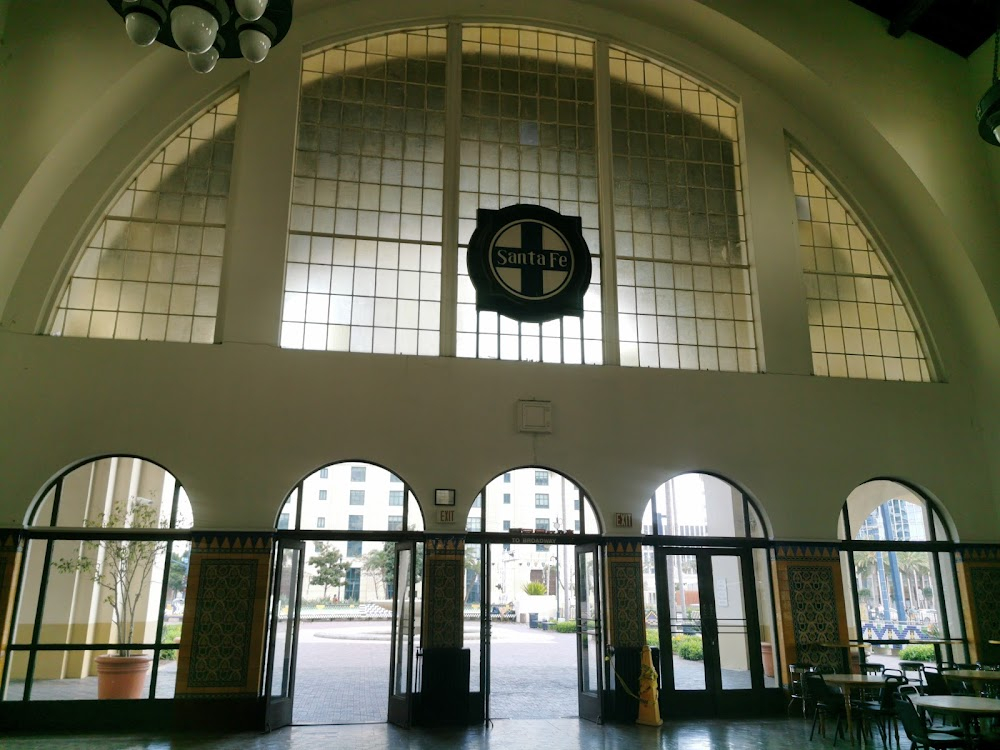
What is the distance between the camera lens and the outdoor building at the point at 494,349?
859cm

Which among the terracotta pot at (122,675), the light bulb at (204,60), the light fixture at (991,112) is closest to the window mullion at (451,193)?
the terracotta pot at (122,675)

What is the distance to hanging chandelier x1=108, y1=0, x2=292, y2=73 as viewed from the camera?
444 cm

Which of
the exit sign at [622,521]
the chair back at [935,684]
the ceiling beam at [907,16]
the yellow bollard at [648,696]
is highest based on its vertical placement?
the ceiling beam at [907,16]

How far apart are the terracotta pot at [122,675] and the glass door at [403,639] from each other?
8.86ft

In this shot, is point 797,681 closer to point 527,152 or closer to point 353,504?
point 353,504

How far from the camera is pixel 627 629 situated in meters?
9.00

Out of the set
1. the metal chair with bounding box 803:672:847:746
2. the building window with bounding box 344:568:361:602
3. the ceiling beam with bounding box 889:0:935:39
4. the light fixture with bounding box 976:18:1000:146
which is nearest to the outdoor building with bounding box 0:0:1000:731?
the ceiling beam with bounding box 889:0:935:39

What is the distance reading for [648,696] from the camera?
28.0ft

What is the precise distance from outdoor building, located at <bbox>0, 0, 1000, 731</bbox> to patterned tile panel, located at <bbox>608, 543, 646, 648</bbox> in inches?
1.9

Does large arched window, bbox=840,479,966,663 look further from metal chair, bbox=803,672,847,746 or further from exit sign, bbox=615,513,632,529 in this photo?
exit sign, bbox=615,513,632,529

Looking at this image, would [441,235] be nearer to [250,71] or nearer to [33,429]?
[250,71]

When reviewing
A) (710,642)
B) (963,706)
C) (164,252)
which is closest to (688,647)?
(710,642)

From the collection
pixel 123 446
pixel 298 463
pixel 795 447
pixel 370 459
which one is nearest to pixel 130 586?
pixel 123 446

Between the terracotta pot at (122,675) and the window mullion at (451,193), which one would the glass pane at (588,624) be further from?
the terracotta pot at (122,675)
